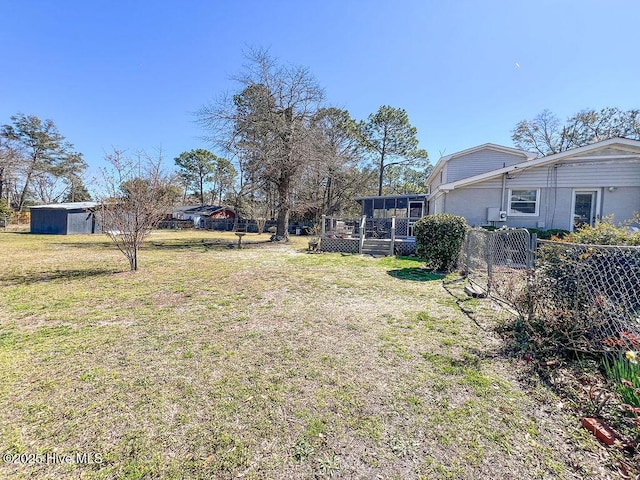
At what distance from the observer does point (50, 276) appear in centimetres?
680

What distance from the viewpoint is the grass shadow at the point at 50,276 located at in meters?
6.21

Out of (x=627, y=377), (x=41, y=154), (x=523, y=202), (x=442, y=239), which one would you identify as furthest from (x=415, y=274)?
(x=41, y=154)

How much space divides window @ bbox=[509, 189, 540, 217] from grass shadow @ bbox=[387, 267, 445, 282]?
5592mm

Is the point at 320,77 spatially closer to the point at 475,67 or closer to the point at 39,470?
the point at 475,67

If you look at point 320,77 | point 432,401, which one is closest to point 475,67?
point 320,77

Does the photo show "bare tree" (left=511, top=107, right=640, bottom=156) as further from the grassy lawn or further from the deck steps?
the grassy lawn

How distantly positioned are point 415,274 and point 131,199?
7.64 metres

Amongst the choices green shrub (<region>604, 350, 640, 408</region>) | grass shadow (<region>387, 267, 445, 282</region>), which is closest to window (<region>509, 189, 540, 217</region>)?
grass shadow (<region>387, 267, 445, 282</region>)

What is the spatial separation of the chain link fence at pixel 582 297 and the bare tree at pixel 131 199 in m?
8.01

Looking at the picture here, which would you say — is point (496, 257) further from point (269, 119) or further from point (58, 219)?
point (58, 219)

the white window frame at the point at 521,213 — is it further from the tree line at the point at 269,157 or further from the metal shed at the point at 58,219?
the metal shed at the point at 58,219

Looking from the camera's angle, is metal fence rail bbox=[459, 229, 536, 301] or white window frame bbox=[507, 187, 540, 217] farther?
white window frame bbox=[507, 187, 540, 217]

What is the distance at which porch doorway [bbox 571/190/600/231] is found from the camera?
33.9 feet

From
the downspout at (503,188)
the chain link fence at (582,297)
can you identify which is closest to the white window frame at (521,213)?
the downspout at (503,188)
